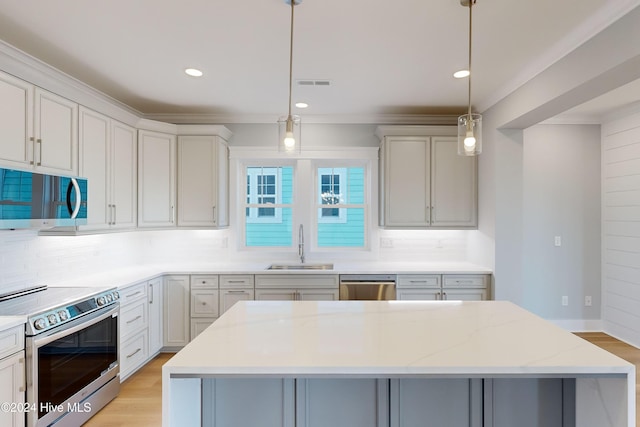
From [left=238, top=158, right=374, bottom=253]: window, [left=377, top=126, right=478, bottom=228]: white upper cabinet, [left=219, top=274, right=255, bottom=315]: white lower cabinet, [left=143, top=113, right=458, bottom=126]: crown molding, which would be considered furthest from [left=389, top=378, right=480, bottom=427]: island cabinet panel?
[left=143, top=113, right=458, bottom=126]: crown molding

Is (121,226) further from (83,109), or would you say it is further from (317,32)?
(317,32)

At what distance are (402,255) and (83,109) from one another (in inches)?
134

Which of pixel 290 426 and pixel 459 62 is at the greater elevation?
pixel 459 62

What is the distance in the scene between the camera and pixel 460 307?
6.24 feet

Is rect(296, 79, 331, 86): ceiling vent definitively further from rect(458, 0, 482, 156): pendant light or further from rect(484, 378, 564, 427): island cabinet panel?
rect(484, 378, 564, 427): island cabinet panel

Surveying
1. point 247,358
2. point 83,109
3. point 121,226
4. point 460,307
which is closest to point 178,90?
point 83,109

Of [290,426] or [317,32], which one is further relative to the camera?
[317,32]

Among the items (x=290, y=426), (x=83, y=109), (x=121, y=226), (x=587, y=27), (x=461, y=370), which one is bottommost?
(x=290, y=426)

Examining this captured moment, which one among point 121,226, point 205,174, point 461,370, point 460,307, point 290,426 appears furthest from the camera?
point 205,174

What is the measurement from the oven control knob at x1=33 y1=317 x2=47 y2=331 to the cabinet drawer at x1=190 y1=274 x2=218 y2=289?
60.4 inches

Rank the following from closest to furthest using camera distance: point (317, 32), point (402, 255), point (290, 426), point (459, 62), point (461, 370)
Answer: point (461, 370) < point (290, 426) < point (317, 32) < point (459, 62) < point (402, 255)

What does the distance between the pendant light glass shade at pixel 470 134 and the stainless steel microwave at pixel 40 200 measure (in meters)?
2.53

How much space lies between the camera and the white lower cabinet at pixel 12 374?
1.75 metres

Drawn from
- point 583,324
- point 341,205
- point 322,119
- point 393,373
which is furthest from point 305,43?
point 583,324
